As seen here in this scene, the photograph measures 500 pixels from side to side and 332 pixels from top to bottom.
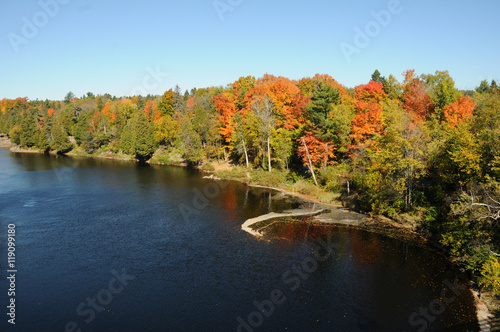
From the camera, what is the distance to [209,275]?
26000 millimetres

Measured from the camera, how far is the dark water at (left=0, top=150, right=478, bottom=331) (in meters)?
20.5

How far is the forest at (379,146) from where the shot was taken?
88.6 ft

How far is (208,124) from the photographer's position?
251 feet

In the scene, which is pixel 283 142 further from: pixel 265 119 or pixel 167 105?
pixel 167 105

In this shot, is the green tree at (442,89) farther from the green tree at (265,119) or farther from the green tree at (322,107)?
the green tree at (265,119)

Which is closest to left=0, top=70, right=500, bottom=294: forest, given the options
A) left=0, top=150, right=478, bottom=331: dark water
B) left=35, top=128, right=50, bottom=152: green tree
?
left=0, top=150, right=478, bottom=331: dark water

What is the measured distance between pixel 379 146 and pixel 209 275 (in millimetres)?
26451

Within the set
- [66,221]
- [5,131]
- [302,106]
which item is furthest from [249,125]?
[5,131]

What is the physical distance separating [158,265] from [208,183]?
33.8 m

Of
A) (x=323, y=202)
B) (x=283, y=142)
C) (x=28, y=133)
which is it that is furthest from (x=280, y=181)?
(x=28, y=133)

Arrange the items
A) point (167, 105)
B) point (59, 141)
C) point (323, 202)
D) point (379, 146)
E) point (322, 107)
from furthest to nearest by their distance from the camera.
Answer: point (59, 141), point (167, 105), point (322, 107), point (323, 202), point (379, 146)

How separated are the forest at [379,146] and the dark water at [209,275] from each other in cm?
535

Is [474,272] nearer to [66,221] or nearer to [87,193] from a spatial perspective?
[66,221]

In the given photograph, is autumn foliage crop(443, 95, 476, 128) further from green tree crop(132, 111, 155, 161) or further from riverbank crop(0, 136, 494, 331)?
green tree crop(132, 111, 155, 161)
